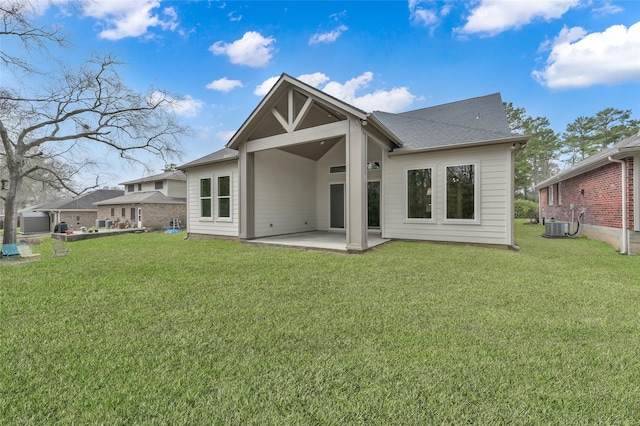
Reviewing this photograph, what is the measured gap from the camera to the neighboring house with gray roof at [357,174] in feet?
24.3

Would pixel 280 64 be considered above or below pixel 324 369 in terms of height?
above

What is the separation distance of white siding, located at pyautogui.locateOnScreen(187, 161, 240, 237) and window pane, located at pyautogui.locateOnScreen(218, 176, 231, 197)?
0.19 metres

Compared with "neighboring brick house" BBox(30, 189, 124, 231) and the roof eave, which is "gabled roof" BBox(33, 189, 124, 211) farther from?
the roof eave

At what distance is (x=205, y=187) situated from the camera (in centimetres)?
1130

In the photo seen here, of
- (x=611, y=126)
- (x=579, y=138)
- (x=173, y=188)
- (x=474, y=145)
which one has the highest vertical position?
(x=611, y=126)

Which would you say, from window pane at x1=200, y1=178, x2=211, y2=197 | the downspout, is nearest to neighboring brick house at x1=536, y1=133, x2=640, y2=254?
the downspout

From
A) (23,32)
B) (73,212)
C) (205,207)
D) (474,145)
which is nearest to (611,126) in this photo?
(474,145)

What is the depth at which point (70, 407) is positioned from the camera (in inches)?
69.9

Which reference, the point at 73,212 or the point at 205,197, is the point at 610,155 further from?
the point at 73,212

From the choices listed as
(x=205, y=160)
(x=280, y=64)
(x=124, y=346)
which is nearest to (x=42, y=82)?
(x=205, y=160)

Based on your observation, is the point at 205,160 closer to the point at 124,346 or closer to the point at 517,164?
the point at 124,346

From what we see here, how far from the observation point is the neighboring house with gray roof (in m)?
7.41

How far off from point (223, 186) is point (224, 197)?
0.43 meters

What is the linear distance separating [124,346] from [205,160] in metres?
9.33
